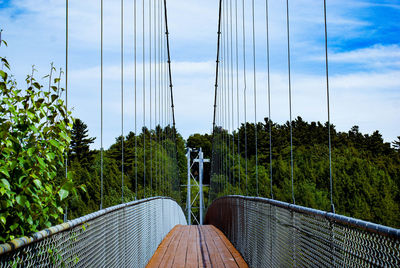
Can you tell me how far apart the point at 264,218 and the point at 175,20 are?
21.1m

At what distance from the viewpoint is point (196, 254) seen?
6.80 m

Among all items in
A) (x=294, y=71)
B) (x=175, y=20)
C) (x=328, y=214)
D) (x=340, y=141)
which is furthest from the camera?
(x=340, y=141)

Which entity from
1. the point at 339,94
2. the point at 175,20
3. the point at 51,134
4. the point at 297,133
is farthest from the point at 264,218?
the point at 297,133

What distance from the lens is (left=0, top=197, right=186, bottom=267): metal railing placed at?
1.84 metres

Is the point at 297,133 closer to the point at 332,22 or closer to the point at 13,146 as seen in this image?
the point at 332,22

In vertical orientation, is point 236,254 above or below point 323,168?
below

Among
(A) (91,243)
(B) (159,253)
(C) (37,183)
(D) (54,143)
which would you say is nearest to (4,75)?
(D) (54,143)

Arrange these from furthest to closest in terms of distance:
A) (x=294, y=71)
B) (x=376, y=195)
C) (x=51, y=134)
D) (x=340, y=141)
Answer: (x=340, y=141) → (x=376, y=195) → (x=294, y=71) → (x=51, y=134)

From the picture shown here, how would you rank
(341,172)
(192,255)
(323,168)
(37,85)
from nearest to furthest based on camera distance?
(37,85) → (192,255) → (341,172) → (323,168)

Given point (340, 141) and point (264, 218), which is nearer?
point (264, 218)

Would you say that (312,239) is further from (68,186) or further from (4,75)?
(4,75)

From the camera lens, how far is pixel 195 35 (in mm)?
35156

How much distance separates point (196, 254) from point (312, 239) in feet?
13.6

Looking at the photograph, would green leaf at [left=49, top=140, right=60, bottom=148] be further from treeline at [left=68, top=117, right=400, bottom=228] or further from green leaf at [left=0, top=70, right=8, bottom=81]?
treeline at [left=68, top=117, right=400, bottom=228]
